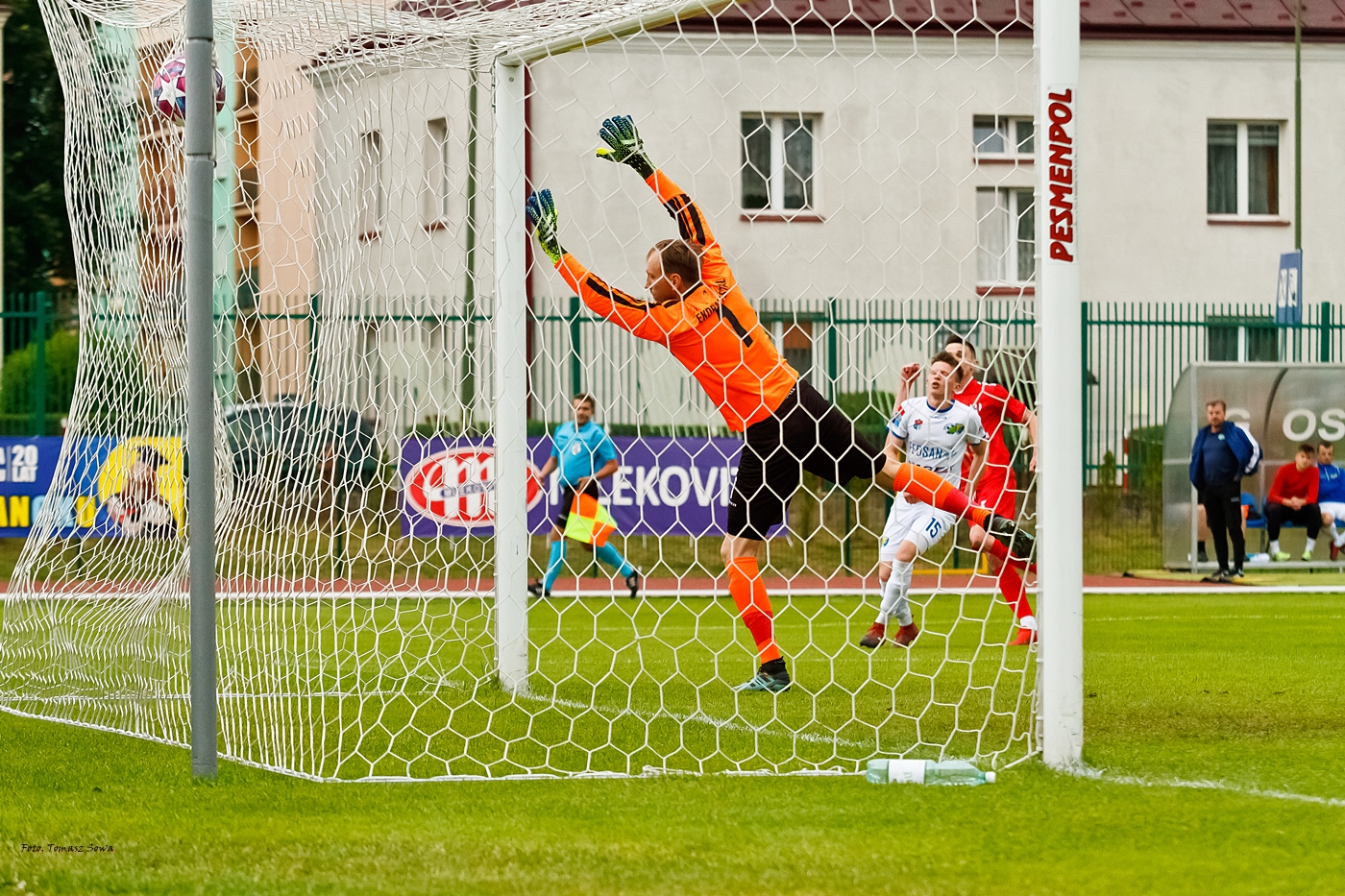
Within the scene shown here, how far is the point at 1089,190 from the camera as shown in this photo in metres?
26.6

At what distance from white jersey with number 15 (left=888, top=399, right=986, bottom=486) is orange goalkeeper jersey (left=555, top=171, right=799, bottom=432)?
224cm

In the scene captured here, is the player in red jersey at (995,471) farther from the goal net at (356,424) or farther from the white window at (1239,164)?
the white window at (1239,164)

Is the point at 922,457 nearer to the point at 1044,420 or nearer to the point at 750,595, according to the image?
the point at 750,595

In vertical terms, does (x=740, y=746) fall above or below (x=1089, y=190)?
below

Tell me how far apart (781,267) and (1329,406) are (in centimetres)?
661

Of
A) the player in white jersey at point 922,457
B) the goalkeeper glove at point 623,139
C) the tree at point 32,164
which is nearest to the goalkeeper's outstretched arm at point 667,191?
the goalkeeper glove at point 623,139

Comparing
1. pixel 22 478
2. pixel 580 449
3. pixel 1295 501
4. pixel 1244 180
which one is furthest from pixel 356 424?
pixel 1244 180

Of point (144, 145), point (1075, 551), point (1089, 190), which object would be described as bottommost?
point (1075, 551)

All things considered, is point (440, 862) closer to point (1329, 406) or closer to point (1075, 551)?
point (1075, 551)

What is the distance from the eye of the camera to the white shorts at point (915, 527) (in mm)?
9102

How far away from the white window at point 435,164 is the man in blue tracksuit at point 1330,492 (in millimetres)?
11661

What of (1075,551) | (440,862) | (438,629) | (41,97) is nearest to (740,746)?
(1075,551)

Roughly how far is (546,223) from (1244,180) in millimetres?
23302

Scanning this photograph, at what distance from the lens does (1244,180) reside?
2738 centimetres
